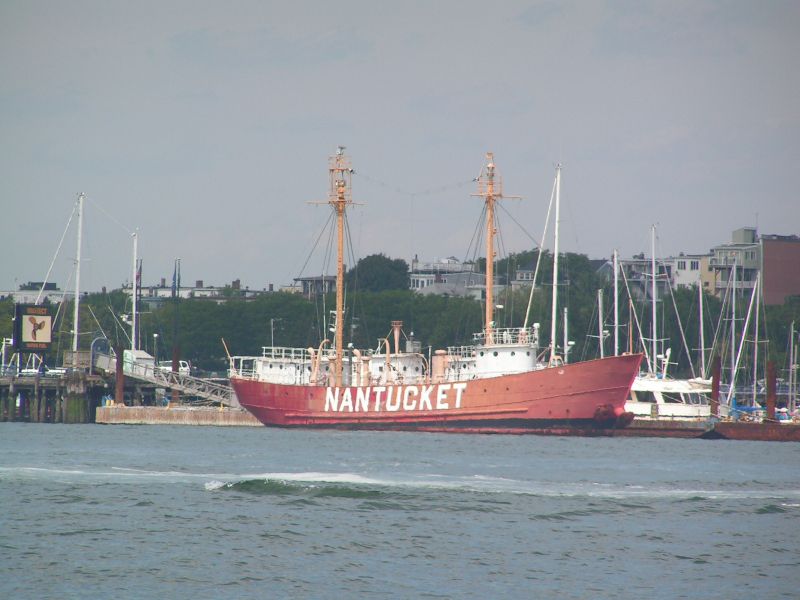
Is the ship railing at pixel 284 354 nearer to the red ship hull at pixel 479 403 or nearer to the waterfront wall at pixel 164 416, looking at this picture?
the red ship hull at pixel 479 403

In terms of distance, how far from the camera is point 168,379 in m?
75.0

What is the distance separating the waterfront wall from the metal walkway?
12.7 ft

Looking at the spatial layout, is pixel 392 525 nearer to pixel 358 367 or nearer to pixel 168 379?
pixel 358 367

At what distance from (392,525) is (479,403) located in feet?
106

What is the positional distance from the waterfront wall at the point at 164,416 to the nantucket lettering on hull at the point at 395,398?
557cm

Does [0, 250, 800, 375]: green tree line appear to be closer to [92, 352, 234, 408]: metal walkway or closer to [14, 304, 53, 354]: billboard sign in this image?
[14, 304, 53, 354]: billboard sign

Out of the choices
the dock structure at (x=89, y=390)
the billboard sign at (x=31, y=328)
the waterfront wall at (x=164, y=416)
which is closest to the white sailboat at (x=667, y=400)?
the waterfront wall at (x=164, y=416)

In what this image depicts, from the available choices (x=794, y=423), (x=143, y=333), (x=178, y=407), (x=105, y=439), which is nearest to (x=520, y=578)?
(x=105, y=439)

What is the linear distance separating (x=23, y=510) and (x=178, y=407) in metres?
39.8

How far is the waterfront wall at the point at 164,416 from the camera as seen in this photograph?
67625mm

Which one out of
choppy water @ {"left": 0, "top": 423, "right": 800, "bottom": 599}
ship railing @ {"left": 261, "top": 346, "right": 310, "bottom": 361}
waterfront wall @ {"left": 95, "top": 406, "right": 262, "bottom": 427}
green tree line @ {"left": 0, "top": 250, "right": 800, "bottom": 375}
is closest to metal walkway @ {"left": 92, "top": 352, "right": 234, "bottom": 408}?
ship railing @ {"left": 261, "top": 346, "right": 310, "bottom": 361}

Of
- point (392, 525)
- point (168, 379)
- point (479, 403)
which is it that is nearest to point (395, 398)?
point (479, 403)

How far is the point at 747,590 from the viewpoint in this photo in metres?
23.0

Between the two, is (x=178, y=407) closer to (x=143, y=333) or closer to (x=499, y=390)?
(x=499, y=390)
